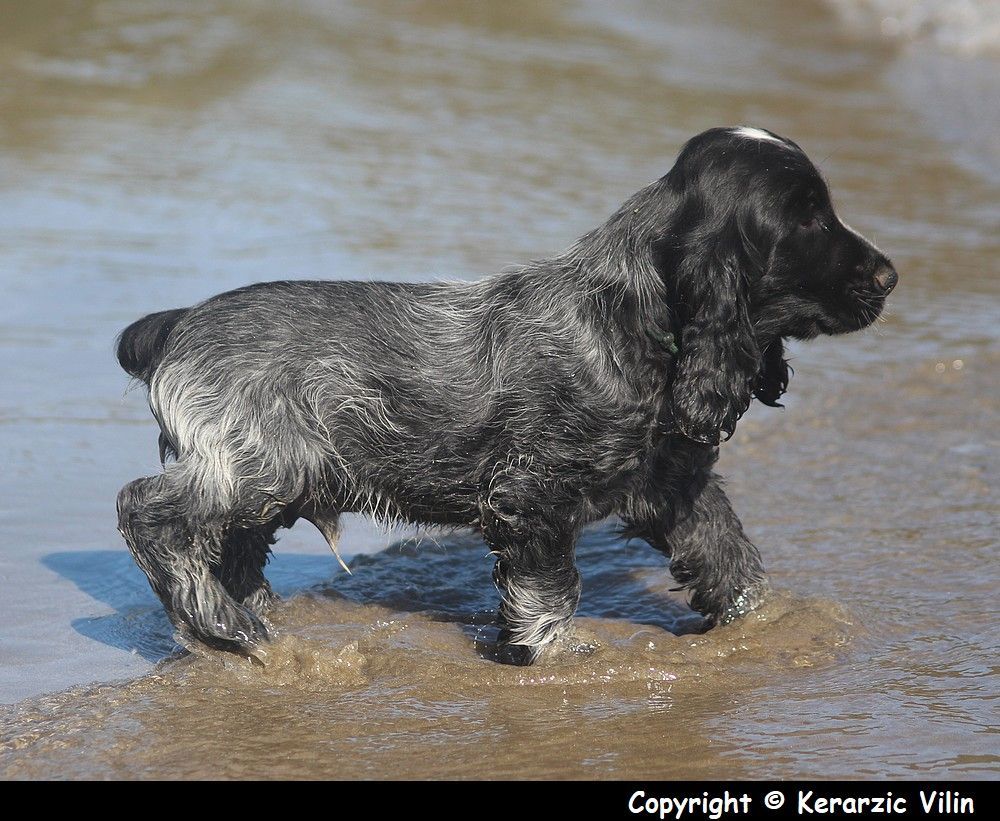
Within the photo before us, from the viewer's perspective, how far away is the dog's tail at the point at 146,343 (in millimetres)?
5035

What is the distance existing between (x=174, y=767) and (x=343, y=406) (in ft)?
4.47

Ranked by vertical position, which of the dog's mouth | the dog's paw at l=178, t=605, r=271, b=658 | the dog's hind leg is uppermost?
the dog's mouth

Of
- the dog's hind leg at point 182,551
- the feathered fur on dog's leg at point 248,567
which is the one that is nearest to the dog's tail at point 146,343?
the dog's hind leg at point 182,551

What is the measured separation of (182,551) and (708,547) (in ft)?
6.36

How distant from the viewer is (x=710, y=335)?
465 cm

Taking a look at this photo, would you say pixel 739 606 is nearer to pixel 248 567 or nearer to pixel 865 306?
pixel 865 306

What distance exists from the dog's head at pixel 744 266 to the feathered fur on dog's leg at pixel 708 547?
1.71 feet

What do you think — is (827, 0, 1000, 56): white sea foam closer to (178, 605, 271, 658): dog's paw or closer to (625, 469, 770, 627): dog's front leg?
(625, 469, 770, 627): dog's front leg

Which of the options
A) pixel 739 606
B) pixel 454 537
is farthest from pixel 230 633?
pixel 739 606

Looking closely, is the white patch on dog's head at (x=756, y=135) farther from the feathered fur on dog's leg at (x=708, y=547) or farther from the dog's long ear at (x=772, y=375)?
the feathered fur on dog's leg at (x=708, y=547)

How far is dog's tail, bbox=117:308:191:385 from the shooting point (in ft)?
16.5

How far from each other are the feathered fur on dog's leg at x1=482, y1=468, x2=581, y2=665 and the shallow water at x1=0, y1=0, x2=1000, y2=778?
0.40 feet

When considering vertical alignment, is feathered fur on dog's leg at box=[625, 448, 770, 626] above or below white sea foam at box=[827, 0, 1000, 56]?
below

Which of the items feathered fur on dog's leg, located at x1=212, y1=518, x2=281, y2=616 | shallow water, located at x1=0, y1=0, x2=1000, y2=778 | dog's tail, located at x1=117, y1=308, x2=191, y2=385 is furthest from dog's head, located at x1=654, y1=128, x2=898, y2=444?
dog's tail, located at x1=117, y1=308, x2=191, y2=385
